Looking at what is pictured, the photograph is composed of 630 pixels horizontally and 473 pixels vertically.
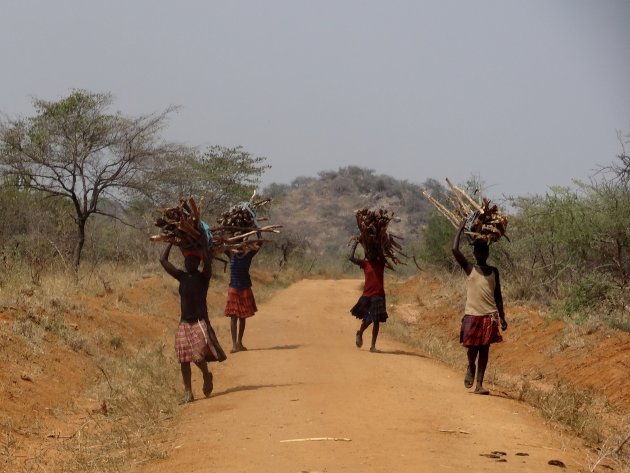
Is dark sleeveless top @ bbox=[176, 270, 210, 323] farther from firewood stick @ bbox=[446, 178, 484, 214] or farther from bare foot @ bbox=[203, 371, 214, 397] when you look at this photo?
firewood stick @ bbox=[446, 178, 484, 214]

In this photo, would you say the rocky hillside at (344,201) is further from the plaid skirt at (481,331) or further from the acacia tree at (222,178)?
the plaid skirt at (481,331)

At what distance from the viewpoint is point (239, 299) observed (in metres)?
15.5

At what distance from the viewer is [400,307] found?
2861 cm

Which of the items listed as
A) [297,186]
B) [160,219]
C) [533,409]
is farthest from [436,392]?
[297,186]

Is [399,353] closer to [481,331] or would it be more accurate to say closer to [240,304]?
[240,304]

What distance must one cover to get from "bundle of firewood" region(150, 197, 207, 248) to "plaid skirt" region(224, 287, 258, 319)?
420 cm

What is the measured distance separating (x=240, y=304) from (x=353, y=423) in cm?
721

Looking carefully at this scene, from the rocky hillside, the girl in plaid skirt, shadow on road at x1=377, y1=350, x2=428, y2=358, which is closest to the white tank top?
the girl in plaid skirt

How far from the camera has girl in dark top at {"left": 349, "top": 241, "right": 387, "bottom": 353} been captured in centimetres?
1531

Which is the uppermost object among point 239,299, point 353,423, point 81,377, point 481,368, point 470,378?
point 239,299

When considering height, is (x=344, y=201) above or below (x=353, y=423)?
above

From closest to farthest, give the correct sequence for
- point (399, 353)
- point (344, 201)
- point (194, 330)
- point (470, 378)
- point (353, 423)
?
point (353, 423) → point (194, 330) → point (470, 378) → point (399, 353) → point (344, 201)

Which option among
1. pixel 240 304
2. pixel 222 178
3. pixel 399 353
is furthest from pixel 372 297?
pixel 222 178

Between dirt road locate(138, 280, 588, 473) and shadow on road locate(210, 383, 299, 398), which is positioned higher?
dirt road locate(138, 280, 588, 473)
